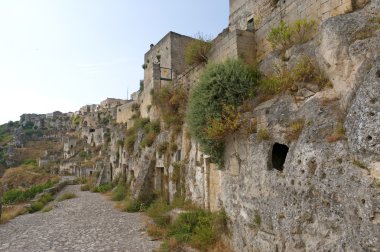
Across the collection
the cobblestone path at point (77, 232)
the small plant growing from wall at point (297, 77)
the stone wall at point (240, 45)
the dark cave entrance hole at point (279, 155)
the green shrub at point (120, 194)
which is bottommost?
the cobblestone path at point (77, 232)

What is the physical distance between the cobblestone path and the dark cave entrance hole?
4092mm

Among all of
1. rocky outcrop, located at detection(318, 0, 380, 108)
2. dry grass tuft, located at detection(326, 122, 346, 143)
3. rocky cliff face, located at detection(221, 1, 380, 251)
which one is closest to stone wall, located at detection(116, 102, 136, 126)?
rocky cliff face, located at detection(221, 1, 380, 251)

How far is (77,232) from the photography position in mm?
9477

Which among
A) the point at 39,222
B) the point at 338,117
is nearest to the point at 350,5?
the point at 338,117

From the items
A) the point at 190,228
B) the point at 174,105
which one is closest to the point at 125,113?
the point at 174,105

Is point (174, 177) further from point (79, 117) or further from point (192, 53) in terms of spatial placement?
point (79, 117)

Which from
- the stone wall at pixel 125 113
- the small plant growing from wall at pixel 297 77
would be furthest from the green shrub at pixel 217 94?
the stone wall at pixel 125 113

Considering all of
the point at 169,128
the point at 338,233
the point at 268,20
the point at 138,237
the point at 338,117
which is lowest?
the point at 138,237

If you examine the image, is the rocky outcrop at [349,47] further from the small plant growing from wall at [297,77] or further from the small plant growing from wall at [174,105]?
the small plant growing from wall at [174,105]

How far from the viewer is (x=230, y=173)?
6.94 meters

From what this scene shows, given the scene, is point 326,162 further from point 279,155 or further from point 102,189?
point 102,189

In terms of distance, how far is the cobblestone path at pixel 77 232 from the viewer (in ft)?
26.1

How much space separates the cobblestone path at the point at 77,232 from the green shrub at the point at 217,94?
323 cm

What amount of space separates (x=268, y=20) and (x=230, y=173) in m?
4.60
